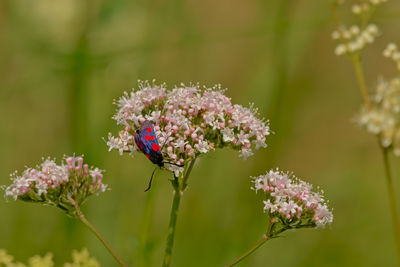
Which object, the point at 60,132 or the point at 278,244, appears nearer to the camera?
the point at 278,244

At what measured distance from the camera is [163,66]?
9039mm

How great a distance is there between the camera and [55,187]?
407 centimetres

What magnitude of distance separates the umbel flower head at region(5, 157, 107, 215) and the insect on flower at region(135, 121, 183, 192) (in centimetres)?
39

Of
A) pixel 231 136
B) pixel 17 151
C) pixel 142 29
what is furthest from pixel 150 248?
pixel 17 151

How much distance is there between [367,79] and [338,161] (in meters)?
2.46

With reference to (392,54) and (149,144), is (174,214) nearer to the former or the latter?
(149,144)

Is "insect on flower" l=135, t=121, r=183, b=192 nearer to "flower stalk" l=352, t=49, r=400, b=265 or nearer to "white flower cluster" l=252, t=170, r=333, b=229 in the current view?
"white flower cluster" l=252, t=170, r=333, b=229

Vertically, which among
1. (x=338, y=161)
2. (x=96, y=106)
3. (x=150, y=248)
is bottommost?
(x=150, y=248)

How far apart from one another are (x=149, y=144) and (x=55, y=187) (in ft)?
2.47

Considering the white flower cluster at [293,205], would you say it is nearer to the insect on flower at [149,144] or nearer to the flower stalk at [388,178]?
the flower stalk at [388,178]

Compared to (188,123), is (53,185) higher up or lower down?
lower down

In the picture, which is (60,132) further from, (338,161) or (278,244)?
(338,161)

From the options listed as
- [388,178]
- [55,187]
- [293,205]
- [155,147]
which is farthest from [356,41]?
[55,187]

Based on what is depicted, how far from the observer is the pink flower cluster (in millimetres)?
4074
